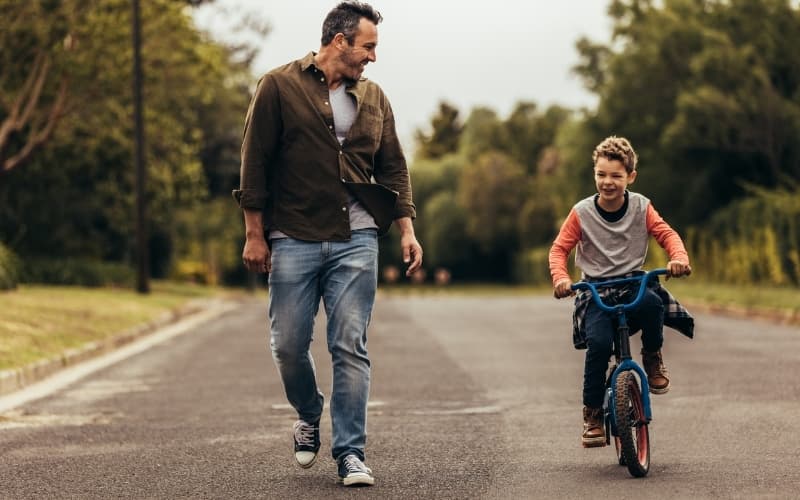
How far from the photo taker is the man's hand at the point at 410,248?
6229mm

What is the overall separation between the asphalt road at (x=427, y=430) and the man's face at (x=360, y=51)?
1920mm

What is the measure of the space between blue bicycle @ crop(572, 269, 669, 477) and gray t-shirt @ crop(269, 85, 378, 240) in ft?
3.33

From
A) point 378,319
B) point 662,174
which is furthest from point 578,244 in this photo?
point 662,174

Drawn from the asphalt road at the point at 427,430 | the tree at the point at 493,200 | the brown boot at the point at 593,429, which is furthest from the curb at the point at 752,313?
the tree at the point at 493,200

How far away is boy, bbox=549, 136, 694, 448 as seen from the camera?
21.3ft

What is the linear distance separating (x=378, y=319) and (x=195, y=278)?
28.6 meters

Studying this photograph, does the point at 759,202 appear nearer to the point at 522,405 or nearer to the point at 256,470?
the point at 522,405

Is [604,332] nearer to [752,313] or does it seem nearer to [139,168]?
[752,313]

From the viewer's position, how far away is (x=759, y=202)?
30.3 meters

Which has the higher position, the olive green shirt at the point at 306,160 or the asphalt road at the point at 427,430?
the olive green shirt at the point at 306,160

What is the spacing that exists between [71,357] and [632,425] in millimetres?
9414

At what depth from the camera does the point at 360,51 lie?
245 inches

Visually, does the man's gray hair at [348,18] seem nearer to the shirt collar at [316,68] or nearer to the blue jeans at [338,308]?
the shirt collar at [316,68]

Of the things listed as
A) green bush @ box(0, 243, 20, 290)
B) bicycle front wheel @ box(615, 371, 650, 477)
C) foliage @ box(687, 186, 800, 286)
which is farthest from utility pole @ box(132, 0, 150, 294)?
bicycle front wheel @ box(615, 371, 650, 477)
